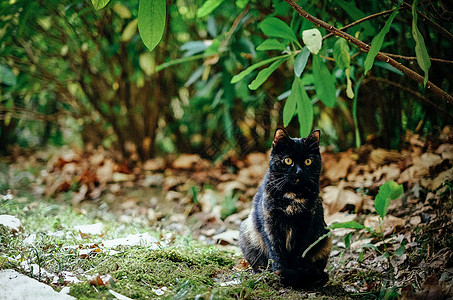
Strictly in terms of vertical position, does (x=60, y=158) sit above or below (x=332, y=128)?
below

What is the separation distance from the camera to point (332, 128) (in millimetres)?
3006

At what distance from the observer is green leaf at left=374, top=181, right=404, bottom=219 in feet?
4.22

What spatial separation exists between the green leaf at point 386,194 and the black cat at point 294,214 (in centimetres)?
27

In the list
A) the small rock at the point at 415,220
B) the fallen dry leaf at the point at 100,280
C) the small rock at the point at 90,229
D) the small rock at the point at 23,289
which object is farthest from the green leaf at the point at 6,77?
the small rock at the point at 415,220

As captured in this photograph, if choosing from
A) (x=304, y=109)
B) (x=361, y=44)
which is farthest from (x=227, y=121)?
(x=361, y=44)

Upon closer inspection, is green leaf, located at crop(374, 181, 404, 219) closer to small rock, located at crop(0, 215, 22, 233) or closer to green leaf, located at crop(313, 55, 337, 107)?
green leaf, located at crop(313, 55, 337, 107)

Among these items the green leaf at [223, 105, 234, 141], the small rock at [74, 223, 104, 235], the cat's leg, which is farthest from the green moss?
the green leaf at [223, 105, 234, 141]

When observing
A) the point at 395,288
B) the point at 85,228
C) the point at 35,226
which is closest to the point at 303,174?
the point at 395,288

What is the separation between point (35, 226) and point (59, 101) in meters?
2.01

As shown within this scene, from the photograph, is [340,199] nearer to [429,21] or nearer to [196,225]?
[196,225]

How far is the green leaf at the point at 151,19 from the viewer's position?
1006 millimetres

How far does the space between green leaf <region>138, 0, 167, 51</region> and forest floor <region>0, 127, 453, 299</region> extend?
83cm

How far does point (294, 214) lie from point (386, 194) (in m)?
0.37

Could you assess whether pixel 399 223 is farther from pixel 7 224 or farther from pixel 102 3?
pixel 7 224
